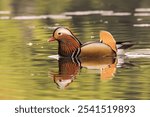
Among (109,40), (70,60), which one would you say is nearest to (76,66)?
(70,60)

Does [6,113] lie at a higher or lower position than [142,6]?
lower

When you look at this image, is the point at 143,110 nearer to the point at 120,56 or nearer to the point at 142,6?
the point at 120,56

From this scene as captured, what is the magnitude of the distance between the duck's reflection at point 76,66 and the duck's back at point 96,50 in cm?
2

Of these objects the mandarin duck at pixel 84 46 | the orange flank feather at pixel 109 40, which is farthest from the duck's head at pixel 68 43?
the orange flank feather at pixel 109 40

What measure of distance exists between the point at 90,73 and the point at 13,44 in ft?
1.48

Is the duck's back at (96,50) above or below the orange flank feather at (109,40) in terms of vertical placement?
below

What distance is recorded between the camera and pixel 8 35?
2395 millimetres

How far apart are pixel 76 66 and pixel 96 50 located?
138 mm

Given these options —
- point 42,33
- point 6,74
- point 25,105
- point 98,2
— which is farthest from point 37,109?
point 98,2

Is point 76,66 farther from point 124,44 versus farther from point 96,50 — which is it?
point 124,44

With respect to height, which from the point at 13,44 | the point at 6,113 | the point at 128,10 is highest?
the point at 128,10

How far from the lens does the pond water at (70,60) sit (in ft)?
7.43

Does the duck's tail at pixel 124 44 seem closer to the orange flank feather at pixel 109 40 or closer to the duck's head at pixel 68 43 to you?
the orange flank feather at pixel 109 40

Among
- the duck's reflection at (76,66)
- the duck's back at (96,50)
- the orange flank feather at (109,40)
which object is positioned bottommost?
the duck's reflection at (76,66)
